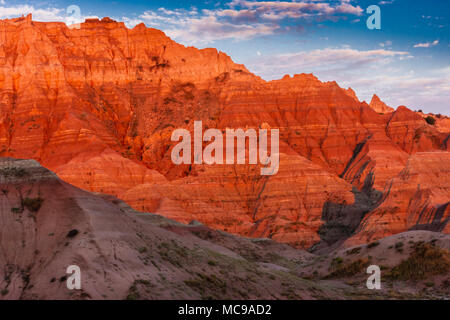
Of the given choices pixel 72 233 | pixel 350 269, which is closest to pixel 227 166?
pixel 350 269

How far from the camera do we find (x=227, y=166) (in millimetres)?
166625

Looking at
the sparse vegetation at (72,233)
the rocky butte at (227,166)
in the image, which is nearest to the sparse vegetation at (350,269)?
the sparse vegetation at (72,233)

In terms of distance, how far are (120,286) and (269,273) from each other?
69.8ft

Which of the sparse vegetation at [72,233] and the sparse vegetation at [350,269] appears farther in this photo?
the sparse vegetation at [350,269]

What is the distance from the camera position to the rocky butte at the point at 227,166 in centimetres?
13625

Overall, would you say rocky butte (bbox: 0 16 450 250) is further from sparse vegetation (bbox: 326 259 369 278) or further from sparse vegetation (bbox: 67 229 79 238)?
sparse vegetation (bbox: 67 229 79 238)

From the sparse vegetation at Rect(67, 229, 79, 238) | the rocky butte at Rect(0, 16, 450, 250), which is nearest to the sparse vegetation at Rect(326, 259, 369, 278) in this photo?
the sparse vegetation at Rect(67, 229, 79, 238)

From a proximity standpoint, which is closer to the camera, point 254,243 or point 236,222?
point 254,243

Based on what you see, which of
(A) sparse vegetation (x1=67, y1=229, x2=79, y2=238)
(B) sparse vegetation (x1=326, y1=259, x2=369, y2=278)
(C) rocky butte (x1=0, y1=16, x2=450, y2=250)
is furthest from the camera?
(C) rocky butte (x1=0, y1=16, x2=450, y2=250)

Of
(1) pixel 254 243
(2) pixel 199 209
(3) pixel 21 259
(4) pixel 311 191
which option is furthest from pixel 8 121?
(3) pixel 21 259

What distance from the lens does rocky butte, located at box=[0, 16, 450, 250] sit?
136250 mm

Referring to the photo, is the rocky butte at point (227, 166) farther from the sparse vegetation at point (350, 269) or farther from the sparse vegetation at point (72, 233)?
the sparse vegetation at point (72, 233)

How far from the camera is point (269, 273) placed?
213 feet
